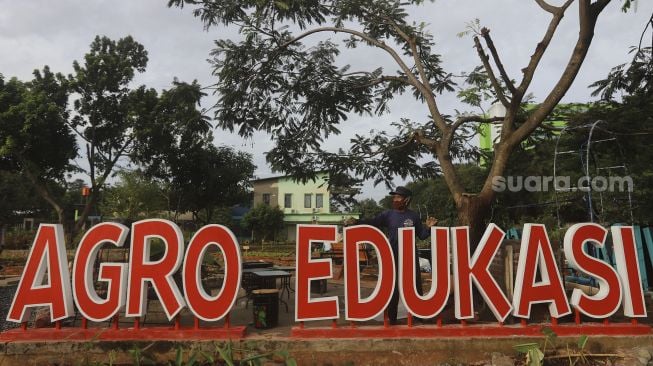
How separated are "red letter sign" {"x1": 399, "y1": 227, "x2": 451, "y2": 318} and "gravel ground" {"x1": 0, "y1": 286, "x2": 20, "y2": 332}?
601cm

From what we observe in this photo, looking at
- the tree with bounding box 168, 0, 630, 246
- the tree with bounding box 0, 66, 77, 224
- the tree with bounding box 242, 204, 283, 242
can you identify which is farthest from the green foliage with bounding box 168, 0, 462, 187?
the tree with bounding box 242, 204, 283, 242

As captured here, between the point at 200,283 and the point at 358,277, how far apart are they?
170cm

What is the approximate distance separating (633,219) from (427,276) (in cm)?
442

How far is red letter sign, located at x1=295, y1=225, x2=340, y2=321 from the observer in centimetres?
496

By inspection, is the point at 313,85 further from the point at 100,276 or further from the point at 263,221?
the point at 263,221

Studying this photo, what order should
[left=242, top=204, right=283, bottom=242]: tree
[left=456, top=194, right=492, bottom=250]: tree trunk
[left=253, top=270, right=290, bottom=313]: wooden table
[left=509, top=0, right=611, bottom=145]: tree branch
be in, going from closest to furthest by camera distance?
[left=509, top=0, right=611, bottom=145]: tree branch
[left=456, top=194, right=492, bottom=250]: tree trunk
[left=253, top=270, right=290, bottom=313]: wooden table
[left=242, top=204, right=283, bottom=242]: tree

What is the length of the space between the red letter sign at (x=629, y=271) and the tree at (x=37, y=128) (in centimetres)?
2146

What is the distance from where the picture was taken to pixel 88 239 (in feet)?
16.2

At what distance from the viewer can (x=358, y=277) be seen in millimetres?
5059

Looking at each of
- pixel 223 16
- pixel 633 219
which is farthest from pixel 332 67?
pixel 633 219

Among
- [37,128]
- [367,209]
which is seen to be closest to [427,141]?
[37,128]

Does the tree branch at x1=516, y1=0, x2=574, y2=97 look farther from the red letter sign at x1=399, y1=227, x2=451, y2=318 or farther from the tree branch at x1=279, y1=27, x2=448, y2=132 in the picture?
the red letter sign at x1=399, y1=227, x2=451, y2=318

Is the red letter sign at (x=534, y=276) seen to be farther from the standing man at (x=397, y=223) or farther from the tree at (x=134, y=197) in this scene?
the tree at (x=134, y=197)

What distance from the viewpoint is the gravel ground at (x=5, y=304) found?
23.4 feet
